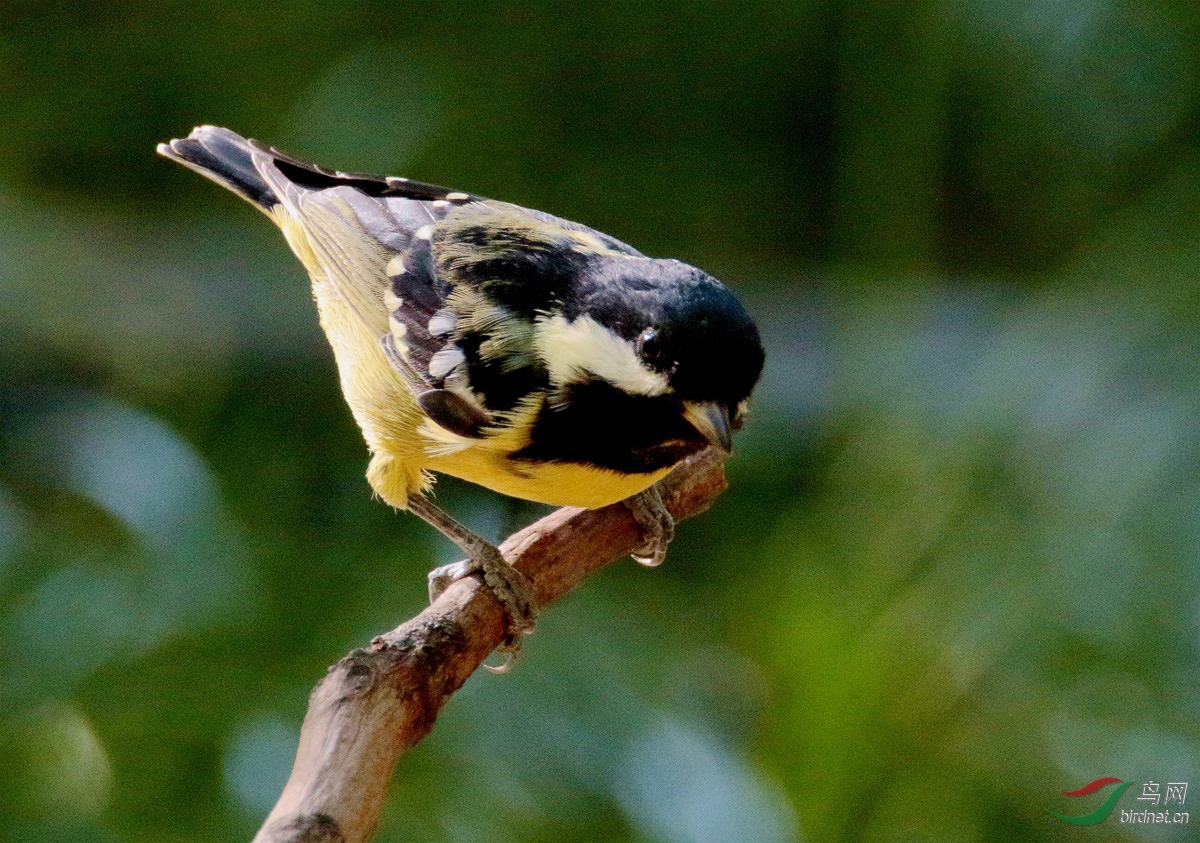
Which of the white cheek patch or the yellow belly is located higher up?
the white cheek patch

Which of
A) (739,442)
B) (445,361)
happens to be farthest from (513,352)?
(739,442)

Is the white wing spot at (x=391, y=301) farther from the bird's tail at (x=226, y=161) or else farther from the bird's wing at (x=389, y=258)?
the bird's tail at (x=226, y=161)

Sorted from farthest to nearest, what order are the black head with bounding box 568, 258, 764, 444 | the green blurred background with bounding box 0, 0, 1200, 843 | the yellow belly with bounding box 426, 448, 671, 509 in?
the green blurred background with bounding box 0, 0, 1200, 843, the yellow belly with bounding box 426, 448, 671, 509, the black head with bounding box 568, 258, 764, 444

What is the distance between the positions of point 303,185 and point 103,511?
1.13m

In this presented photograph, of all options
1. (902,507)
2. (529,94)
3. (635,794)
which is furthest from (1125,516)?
(529,94)

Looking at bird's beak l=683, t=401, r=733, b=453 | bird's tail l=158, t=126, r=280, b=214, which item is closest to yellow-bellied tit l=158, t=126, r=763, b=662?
bird's beak l=683, t=401, r=733, b=453

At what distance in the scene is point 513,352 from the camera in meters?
1.44

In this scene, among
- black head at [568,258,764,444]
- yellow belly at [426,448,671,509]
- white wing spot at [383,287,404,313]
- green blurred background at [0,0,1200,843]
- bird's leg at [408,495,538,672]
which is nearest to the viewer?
black head at [568,258,764,444]

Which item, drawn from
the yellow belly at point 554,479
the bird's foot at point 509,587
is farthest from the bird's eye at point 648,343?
the bird's foot at point 509,587

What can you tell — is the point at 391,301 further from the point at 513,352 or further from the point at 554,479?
the point at 554,479

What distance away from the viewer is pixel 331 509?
265 centimetres

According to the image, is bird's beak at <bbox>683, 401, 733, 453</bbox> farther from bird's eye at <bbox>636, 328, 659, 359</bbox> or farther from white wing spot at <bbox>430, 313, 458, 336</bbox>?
white wing spot at <bbox>430, 313, 458, 336</bbox>

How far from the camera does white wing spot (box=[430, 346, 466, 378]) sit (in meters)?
1.48

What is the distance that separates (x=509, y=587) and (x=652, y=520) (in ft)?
0.95
